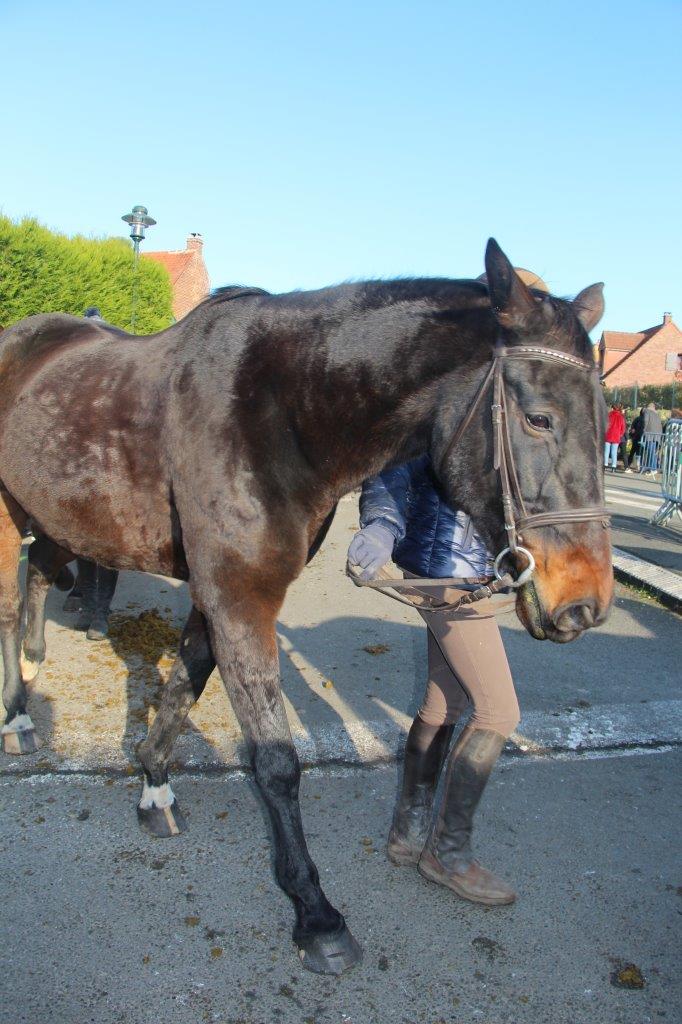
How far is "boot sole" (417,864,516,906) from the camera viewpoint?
107 inches

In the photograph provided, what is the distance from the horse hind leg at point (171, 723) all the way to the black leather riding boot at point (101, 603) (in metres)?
2.36

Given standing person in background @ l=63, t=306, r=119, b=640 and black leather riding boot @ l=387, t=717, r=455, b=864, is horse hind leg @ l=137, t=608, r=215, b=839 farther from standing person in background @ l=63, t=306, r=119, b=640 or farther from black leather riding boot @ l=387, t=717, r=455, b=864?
standing person in background @ l=63, t=306, r=119, b=640

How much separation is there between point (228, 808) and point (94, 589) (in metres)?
2.59

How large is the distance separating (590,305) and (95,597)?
4084 millimetres

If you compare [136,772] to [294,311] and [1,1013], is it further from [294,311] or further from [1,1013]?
[294,311]

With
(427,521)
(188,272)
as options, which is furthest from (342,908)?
(188,272)

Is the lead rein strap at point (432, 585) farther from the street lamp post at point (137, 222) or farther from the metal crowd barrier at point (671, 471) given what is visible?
the street lamp post at point (137, 222)

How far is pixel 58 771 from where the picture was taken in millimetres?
3574

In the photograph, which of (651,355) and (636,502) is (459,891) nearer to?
(636,502)

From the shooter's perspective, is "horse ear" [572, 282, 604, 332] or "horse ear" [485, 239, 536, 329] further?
"horse ear" [572, 282, 604, 332]

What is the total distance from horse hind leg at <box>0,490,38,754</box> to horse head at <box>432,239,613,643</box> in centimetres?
268

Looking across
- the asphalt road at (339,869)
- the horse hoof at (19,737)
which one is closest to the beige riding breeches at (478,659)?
the asphalt road at (339,869)

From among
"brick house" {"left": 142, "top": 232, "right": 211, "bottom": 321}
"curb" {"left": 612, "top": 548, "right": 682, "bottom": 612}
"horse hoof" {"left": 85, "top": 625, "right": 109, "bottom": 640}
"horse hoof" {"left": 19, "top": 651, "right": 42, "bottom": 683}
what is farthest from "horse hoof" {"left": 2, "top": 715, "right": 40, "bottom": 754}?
"brick house" {"left": 142, "top": 232, "right": 211, "bottom": 321}

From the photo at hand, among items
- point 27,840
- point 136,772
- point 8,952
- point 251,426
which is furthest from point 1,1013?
point 251,426
